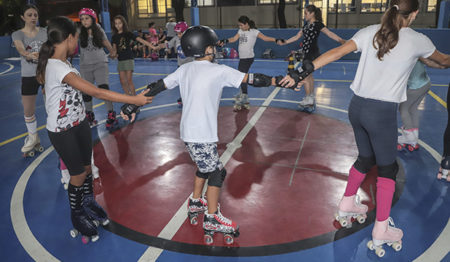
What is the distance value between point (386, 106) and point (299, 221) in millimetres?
1672

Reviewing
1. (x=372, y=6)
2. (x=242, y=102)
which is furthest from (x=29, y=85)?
(x=372, y=6)

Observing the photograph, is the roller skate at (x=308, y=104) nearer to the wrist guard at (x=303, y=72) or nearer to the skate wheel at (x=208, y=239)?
the wrist guard at (x=303, y=72)

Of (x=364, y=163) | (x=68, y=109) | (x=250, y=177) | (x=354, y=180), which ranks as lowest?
(x=250, y=177)

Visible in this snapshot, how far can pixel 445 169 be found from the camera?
478 centimetres

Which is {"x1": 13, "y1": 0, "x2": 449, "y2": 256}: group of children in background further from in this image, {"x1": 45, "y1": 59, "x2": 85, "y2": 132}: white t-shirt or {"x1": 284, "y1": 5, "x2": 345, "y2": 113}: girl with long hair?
{"x1": 284, "y1": 5, "x2": 345, "y2": 113}: girl with long hair

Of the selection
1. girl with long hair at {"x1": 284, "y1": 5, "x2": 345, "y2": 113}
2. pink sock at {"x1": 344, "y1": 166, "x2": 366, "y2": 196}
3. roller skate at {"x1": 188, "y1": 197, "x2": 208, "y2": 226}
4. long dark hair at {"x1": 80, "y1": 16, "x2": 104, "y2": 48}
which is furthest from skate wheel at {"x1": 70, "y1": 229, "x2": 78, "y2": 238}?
girl with long hair at {"x1": 284, "y1": 5, "x2": 345, "y2": 113}

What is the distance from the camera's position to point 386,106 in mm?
3047

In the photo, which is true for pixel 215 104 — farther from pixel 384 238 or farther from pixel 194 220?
pixel 384 238

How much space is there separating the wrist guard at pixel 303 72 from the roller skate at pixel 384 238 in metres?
1.66

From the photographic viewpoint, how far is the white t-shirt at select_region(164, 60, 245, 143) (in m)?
3.20

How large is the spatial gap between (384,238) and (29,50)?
225 inches

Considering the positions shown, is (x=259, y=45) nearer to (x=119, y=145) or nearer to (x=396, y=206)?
(x=119, y=145)

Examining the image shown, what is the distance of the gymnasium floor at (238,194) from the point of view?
139 inches

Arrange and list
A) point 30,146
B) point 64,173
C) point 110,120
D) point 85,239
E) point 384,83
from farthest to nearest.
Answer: point 110,120 → point 30,146 → point 64,173 → point 85,239 → point 384,83
